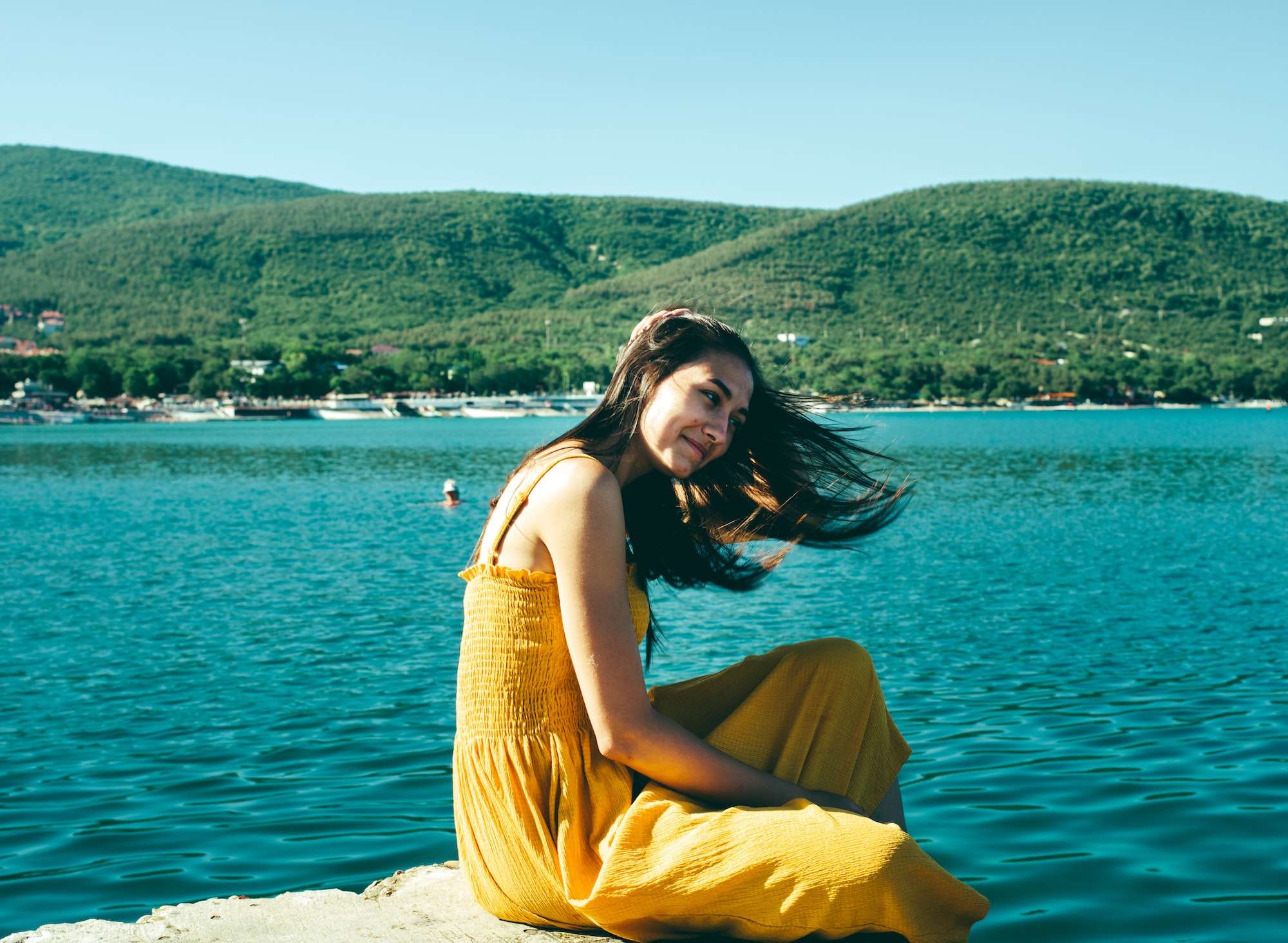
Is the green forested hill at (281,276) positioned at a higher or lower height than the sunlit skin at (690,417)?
higher

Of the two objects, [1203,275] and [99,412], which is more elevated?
[1203,275]

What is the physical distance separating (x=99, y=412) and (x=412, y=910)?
141 metres

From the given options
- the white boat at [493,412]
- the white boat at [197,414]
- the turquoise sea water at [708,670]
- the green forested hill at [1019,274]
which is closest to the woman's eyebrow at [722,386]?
the turquoise sea water at [708,670]

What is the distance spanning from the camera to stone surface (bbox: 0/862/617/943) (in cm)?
333

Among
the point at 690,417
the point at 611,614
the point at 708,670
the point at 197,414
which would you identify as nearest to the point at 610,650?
the point at 611,614

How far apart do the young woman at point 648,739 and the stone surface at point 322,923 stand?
0.32ft

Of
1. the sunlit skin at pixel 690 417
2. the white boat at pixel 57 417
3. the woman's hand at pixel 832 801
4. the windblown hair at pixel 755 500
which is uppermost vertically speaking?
the sunlit skin at pixel 690 417

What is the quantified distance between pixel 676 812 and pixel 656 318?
1300 millimetres

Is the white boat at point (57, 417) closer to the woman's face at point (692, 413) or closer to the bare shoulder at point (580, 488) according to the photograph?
the woman's face at point (692, 413)

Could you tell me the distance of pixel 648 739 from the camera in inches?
125

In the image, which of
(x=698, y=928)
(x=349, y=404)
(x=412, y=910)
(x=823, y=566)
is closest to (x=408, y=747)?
(x=412, y=910)

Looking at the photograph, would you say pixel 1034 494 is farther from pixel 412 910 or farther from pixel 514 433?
pixel 514 433

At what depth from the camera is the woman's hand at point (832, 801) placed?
327 cm

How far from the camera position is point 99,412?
437 ft
